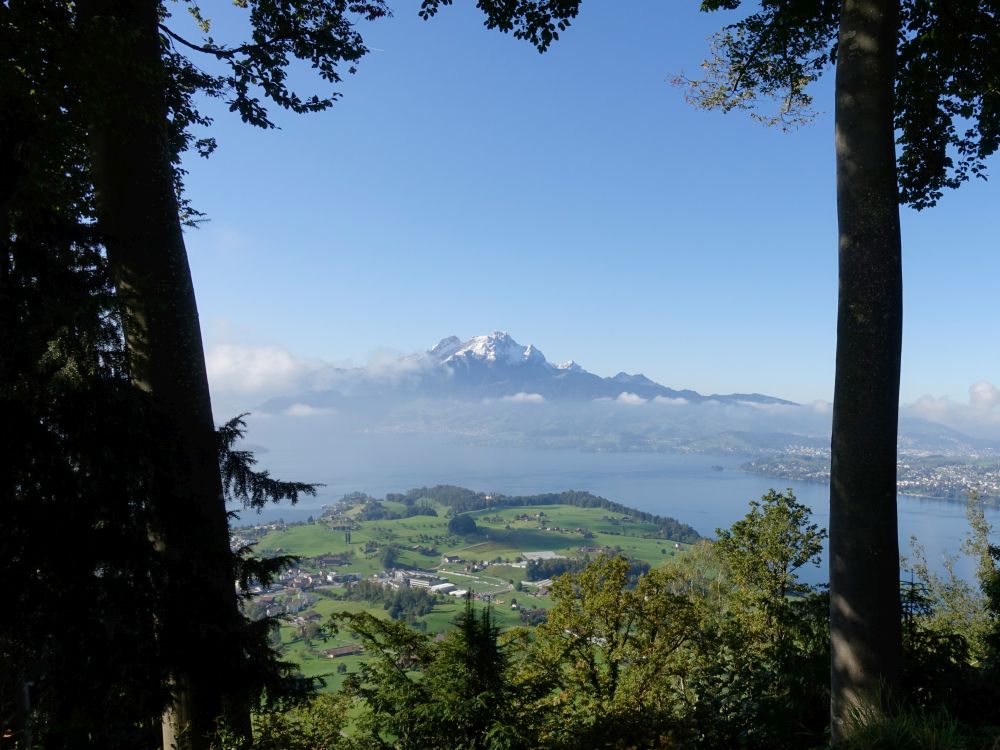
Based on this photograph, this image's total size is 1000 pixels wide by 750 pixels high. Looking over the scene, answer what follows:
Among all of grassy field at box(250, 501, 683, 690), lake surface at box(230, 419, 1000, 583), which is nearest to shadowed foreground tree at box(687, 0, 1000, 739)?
grassy field at box(250, 501, 683, 690)

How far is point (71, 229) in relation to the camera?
3193 millimetres

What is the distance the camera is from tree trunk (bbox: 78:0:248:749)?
3174mm

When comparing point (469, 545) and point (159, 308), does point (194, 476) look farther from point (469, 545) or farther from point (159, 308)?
point (469, 545)

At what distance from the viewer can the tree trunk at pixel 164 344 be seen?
317 cm

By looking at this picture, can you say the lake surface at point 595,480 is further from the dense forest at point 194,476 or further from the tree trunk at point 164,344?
the tree trunk at point 164,344

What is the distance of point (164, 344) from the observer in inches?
138

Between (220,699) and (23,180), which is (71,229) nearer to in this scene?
(23,180)

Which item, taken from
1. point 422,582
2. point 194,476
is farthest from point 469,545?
point 194,476

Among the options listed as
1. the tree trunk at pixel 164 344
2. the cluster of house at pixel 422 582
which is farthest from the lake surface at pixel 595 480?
the tree trunk at pixel 164 344

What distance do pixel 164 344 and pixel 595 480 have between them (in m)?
127

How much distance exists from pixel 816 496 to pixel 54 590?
9333 cm

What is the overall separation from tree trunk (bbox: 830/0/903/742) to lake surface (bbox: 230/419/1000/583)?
37.1 meters

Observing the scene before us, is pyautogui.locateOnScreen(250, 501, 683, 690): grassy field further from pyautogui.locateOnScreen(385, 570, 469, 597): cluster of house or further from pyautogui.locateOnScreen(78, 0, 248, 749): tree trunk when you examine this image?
pyautogui.locateOnScreen(78, 0, 248, 749): tree trunk

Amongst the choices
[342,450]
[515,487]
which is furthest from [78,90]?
[342,450]
